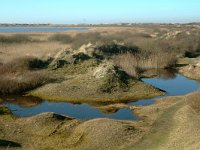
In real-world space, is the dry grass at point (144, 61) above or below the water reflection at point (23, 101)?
above

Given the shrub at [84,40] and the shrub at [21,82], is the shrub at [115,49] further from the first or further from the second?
the shrub at [21,82]

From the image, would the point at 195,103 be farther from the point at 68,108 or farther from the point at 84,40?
the point at 84,40

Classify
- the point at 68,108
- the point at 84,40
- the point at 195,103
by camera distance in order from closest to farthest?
the point at 195,103 < the point at 68,108 < the point at 84,40

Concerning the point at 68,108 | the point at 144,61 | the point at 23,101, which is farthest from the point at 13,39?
the point at 68,108

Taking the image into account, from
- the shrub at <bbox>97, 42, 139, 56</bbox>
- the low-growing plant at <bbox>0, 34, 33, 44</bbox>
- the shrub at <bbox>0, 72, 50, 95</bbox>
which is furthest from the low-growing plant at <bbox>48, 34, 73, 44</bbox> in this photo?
the shrub at <bbox>0, 72, 50, 95</bbox>

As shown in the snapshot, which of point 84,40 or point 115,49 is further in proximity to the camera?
point 84,40

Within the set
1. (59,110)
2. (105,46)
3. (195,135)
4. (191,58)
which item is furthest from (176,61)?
(195,135)

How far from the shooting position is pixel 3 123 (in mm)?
25766

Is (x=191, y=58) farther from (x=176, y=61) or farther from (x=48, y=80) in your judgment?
(x=48, y=80)

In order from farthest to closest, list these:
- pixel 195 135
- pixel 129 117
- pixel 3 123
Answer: pixel 129 117 → pixel 3 123 → pixel 195 135

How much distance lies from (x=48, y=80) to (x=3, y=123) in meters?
14.0

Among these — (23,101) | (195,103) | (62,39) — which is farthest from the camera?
(62,39)

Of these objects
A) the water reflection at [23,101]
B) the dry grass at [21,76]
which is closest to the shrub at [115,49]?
the dry grass at [21,76]

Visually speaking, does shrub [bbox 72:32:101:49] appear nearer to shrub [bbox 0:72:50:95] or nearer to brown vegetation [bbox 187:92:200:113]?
shrub [bbox 0:72:50:95]
